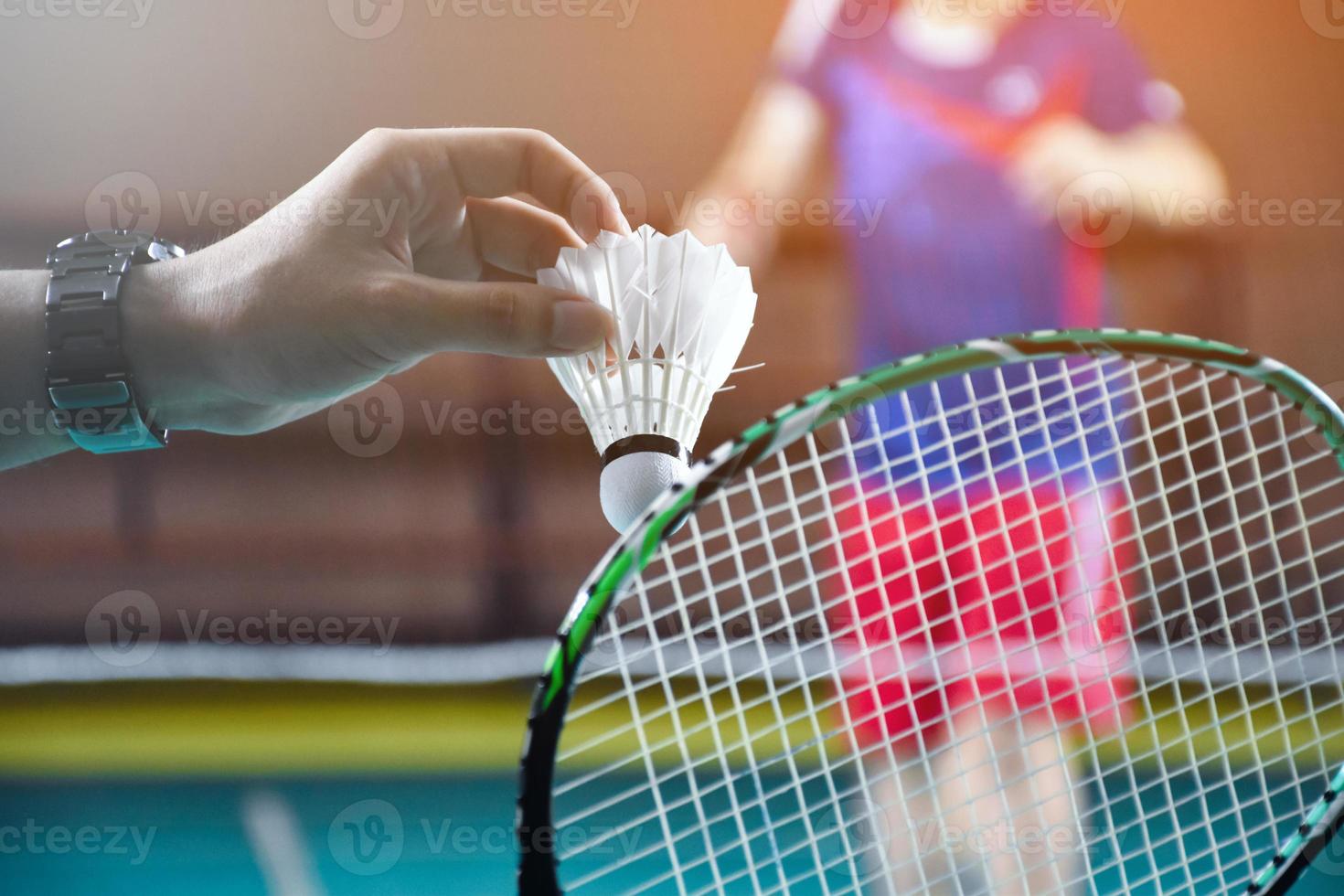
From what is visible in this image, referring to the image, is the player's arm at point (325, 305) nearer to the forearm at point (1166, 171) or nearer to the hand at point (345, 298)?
the hand at point (345, 298)

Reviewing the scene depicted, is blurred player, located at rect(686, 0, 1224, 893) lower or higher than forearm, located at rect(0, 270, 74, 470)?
higher

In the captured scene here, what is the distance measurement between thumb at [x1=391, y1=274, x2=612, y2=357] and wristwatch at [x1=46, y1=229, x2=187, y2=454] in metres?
0.20

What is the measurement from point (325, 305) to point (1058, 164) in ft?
5.68

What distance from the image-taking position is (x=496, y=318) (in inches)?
24.1

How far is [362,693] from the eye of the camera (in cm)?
198

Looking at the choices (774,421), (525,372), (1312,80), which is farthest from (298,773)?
(1312,80)

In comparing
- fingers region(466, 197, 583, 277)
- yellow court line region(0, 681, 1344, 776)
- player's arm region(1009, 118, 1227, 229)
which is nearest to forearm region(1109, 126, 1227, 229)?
player's arm region(1009, 118, 1227, 229)

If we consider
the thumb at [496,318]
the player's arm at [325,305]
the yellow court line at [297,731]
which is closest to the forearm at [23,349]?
the player's arm at [325,305]

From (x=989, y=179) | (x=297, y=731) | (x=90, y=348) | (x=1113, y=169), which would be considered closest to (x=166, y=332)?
(x=90, y=348)

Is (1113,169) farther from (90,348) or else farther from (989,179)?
(90,348)

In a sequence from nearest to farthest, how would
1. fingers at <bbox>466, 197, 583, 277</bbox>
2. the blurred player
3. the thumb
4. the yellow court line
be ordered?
the thumb → fingers at <bbox>466, 197, 583, 277</bbox> → the yellow court line → the blurred player

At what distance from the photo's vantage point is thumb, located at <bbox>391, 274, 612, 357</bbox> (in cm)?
61

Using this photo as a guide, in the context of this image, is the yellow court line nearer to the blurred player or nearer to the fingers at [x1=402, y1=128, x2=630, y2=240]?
the blurred player

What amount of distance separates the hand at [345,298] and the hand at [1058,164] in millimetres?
1451
